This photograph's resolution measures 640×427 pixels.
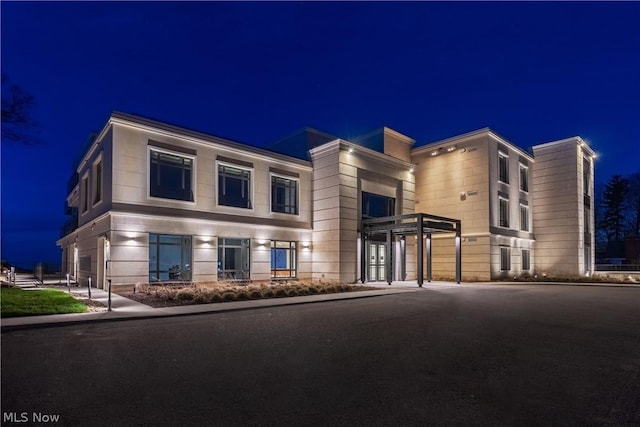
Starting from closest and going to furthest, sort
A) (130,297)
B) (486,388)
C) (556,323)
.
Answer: (486,388) → (556,323) → (130,297)

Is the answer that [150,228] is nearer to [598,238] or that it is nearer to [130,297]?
[130,297]

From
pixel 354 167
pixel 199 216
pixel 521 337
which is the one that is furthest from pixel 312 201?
pixel 521 337

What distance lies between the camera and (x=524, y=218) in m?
33.9

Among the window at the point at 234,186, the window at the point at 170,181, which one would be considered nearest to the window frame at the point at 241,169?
the window at the point at 234,186

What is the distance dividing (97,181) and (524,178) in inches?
1281

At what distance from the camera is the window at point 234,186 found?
22266 millimetres

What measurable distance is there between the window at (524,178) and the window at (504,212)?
3907 mm

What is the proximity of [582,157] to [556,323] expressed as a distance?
100 feet

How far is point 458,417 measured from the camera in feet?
14.1

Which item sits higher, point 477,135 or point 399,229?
point 477,135

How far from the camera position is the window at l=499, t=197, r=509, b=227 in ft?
99.8

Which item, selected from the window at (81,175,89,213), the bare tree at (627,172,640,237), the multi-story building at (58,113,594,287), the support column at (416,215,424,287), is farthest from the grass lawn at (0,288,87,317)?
the bare tree at (627,172,640,237)

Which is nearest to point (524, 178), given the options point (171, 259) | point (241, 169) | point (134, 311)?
point (241, 169)

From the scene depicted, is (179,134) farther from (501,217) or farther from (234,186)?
(501,217)
